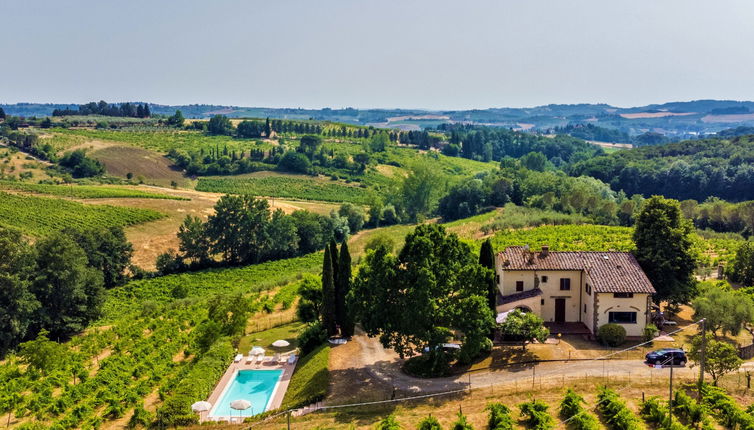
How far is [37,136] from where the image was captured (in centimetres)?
17488

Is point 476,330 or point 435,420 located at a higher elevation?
point 476,330

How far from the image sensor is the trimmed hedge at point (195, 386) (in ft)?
115

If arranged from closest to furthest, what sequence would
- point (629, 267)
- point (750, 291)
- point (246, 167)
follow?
point (629, 267), point (750, 291), point (246, 167)

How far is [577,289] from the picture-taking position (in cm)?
4759

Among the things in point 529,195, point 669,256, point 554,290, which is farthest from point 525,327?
point 529,195

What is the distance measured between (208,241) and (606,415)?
7415cm

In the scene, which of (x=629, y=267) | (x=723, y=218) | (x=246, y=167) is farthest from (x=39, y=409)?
(x=246, y=167)

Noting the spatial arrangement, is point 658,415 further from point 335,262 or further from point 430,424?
point 335,262

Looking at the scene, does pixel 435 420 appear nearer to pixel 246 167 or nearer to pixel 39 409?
pixel 39 409

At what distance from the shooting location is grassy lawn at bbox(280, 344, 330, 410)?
37.0 metres

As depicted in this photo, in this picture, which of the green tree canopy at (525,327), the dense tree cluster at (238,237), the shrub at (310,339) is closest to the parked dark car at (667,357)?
the green tree canopy at (525,327)

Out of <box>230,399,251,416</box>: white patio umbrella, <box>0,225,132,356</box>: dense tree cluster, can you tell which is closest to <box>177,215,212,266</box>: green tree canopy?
<box>0,225,132,356</box>: dense tree cluster

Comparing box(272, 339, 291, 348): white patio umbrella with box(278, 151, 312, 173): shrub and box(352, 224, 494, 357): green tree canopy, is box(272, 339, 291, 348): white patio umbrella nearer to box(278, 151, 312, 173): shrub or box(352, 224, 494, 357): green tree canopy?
box(352, 224, 494, 357): green tree canopy

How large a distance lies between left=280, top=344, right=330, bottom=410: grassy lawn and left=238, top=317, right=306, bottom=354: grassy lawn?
5.53 meters
